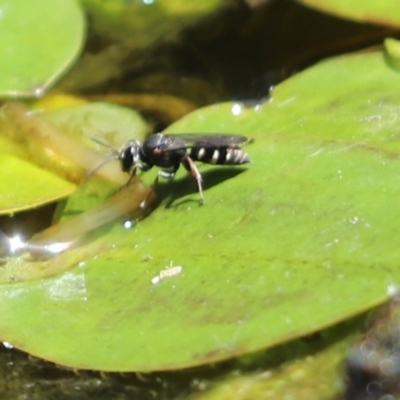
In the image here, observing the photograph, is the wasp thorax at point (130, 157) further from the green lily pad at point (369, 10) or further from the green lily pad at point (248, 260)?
the green lily pad at point (369, 10)

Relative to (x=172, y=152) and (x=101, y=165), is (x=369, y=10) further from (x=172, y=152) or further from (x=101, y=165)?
(x=101, y=165)

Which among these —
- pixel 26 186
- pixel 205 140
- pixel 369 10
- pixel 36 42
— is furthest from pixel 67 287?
pixel 369 10

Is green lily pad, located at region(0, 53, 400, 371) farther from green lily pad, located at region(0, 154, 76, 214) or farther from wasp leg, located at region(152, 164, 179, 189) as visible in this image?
green lily pad, located at region(0, 154, 76, 214)

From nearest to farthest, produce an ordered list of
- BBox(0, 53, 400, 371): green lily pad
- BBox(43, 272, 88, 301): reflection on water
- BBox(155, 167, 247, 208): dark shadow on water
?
1. BBox(0, 53, 400, 371): green lily pad
2. BBox(43, 272, 88, 301): reflection on water
3. BBox(155, 167, 247, 208): dark shadow on water

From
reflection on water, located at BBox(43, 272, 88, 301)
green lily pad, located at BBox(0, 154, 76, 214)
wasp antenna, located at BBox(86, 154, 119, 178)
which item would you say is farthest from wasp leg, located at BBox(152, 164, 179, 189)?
reflection on water, located at BBox(43, 272, 88, 301)

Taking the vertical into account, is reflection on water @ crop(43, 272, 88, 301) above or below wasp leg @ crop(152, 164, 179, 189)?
above

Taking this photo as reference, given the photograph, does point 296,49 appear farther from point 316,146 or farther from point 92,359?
point 92,359

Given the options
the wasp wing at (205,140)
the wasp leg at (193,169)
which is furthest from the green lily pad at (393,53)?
the wasp leg at (193,169)
